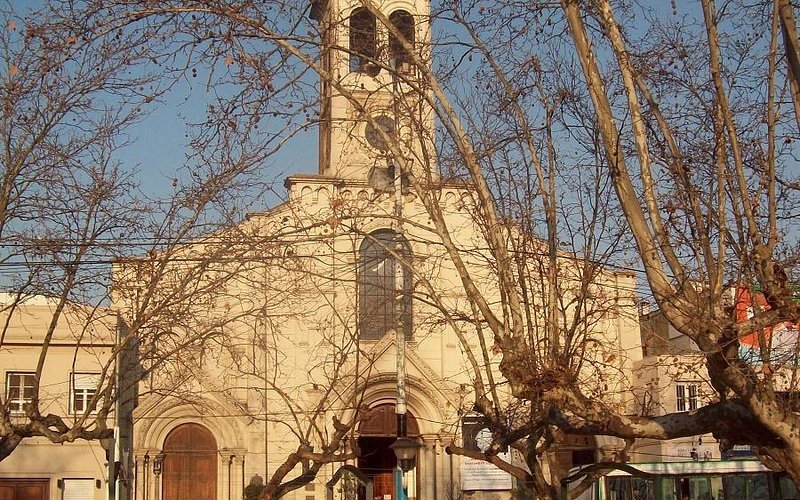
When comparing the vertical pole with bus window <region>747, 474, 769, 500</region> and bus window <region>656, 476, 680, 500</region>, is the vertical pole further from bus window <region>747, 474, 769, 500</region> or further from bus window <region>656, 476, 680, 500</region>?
bus window <region>747, 474, 769, 500</region>

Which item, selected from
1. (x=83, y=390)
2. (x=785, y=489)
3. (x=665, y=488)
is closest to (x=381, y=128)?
(x=665, y=488)

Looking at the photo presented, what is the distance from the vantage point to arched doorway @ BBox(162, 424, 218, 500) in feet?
121

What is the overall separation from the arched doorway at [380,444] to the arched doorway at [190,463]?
4988mm

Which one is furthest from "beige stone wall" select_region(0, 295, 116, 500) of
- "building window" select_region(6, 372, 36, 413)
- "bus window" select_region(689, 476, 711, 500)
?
"bus window" select_region(689, 476, 711, 500)

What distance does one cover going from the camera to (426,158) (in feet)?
44.7

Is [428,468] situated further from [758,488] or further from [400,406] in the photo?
[400,406]

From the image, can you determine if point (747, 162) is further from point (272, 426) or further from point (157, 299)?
point (272, 426)

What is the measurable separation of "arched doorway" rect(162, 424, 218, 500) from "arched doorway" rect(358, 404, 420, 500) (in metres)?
4.99

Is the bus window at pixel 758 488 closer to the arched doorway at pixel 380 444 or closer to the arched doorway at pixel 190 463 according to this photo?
the arched doorway at pixel 380 444

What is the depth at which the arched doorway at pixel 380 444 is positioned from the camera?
3806cm

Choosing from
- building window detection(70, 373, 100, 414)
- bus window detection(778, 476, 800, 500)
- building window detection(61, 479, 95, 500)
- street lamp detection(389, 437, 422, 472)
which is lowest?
bus window detection(778, 476, 800, 500)

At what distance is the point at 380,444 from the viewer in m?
40.0

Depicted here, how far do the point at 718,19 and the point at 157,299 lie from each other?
14315mm

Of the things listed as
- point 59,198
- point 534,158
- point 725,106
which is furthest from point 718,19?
point 59,198
